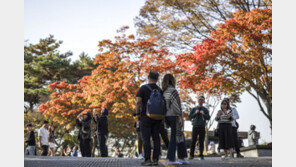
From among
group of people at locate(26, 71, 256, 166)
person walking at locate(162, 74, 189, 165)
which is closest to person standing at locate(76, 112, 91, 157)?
group of people at locate(26, 71, 256, 166)

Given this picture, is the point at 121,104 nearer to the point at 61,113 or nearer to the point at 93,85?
the point at 93,85

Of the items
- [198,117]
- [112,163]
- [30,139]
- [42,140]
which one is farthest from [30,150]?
[198,117]

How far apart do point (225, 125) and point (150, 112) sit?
12.7ft

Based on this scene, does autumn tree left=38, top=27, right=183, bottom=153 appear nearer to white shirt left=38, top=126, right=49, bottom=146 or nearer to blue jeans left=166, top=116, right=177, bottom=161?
white shirt left=38, top=126, right=49, bottom=146

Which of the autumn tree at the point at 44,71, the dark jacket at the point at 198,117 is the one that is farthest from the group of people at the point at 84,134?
the autumn tree at the point at 44,71

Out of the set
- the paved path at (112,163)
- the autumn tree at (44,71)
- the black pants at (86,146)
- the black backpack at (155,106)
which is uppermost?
the autumn tree at (44,71)

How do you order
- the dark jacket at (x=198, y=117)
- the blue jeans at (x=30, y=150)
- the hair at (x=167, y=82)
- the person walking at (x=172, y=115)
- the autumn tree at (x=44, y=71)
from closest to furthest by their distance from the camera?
the person walking at (x=172, y=115) < the hair at (x=167, y=82) < the dark jacket at (x=198, y=117) < the blue jeans at (x=30, y=150) < the autumn tree at (x=44, y=71)

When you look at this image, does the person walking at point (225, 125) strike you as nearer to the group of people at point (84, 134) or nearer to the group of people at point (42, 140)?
the group of people at point (84, 134)

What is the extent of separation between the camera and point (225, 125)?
9.36 m

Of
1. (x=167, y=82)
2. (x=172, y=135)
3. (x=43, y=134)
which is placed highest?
(x=167, y=82)

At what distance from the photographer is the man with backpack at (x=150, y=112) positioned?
6.12m

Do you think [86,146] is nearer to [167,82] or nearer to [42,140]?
[42,140]

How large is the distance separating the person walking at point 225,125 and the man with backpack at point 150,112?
3.33 metres

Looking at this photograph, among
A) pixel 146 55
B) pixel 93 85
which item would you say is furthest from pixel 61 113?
pixel 146 55
